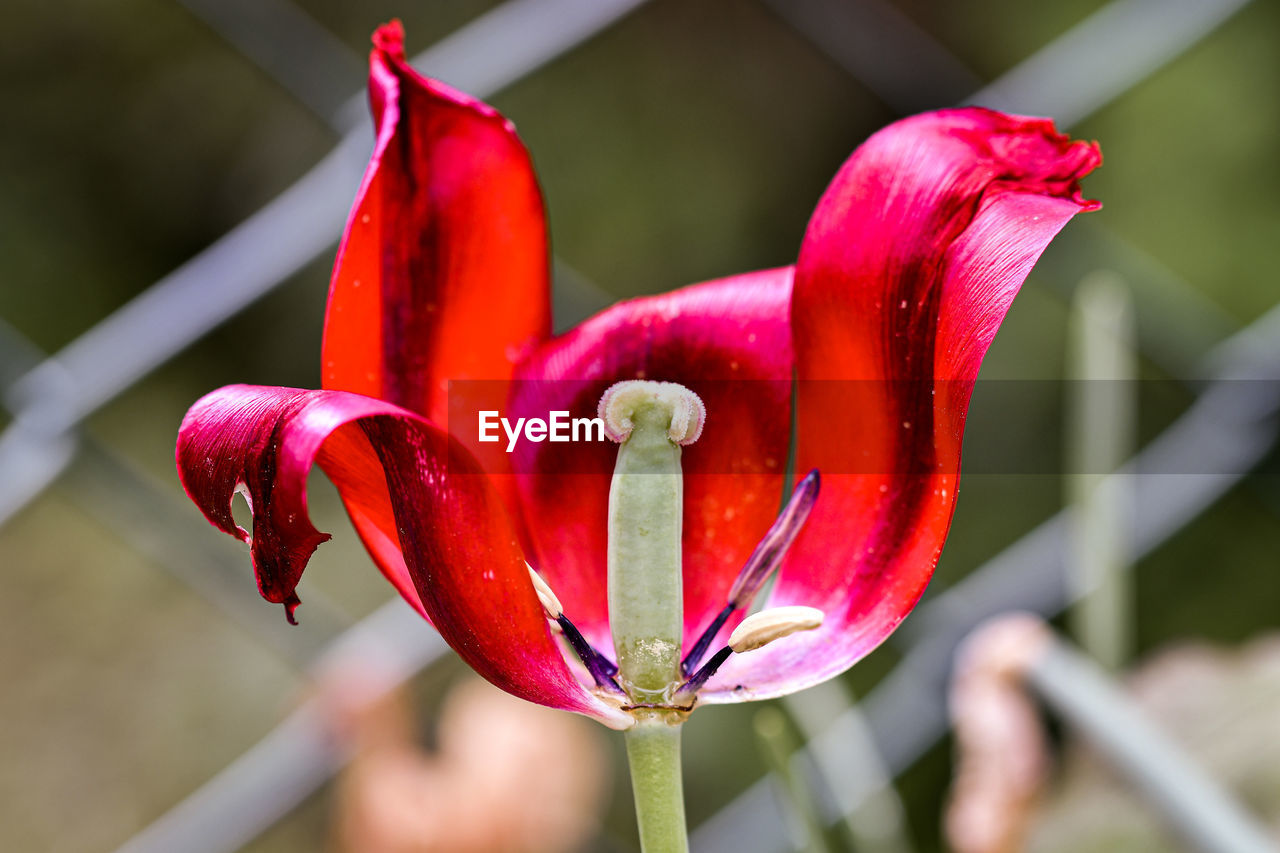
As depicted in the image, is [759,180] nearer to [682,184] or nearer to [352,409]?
[682,184]

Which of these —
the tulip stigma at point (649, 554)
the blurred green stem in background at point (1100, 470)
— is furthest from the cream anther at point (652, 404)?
the blurred green stem in background at point (1100, 470)

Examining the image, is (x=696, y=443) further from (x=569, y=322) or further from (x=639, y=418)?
(x=569, y=322)

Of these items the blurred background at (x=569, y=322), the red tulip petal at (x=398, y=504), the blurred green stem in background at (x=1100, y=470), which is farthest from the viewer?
the blurred background at (x=569, y=322)

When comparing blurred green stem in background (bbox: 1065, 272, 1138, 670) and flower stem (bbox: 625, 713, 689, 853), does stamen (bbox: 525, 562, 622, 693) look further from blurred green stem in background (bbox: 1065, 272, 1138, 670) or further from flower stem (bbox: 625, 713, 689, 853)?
blurred green stem in background (bbox: 1065, 272, 1138, 670)

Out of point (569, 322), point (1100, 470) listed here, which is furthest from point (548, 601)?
point (569, 322)

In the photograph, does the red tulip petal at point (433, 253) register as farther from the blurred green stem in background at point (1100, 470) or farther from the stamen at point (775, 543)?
the blurred green stem in background at point (1100, 470)

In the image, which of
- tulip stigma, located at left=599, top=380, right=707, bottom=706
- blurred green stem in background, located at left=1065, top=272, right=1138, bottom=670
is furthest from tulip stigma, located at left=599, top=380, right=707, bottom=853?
blurred green stem in background, located at left=1065, top=272, right=1138, bottom=670

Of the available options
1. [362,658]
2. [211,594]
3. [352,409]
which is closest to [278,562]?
→ [352,409]
